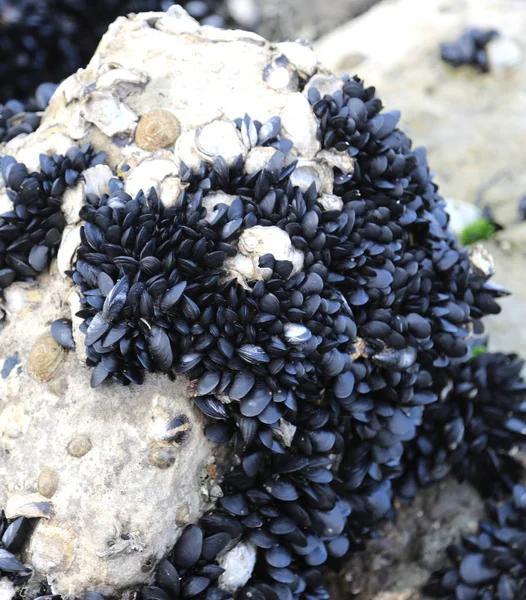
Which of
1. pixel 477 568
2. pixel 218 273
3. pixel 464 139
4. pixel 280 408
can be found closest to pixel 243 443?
pixel 280 408

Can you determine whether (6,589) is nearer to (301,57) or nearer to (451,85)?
(301,57)

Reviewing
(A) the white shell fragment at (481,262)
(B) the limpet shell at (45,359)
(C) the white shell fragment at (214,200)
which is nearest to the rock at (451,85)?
(A) the white shell fragment at (481,262)

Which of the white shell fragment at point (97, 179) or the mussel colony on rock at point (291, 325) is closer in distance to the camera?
the mussel colony on rock at point (291, 325)

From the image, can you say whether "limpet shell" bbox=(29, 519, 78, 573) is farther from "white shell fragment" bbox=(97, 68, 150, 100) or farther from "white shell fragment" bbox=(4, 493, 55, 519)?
"white shell fragment" bbox=(97, 68, 150, 100)

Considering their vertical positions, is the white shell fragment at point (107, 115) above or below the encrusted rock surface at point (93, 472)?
above

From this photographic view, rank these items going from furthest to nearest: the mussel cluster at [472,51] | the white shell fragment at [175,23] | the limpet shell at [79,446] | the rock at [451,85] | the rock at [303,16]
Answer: the rock at [303,16] → the mussel cluster at [472,51] → the rock at [451,85] → the white shell fragment at [175,23] → the limpet shell at [79,446]

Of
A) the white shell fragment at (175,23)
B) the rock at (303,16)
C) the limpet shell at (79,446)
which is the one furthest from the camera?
the rock at (303,16)

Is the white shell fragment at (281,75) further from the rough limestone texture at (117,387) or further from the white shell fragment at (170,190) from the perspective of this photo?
the white shell fragment at (170,190)
